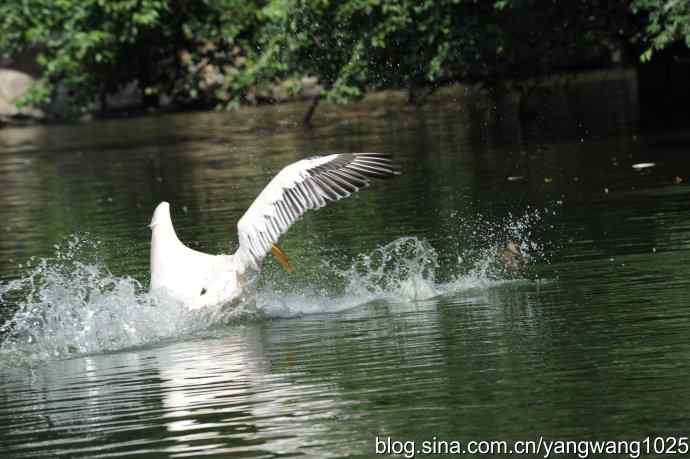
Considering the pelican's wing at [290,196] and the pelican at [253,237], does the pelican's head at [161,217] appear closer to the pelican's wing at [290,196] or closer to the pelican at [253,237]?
the pelican at [253,237]

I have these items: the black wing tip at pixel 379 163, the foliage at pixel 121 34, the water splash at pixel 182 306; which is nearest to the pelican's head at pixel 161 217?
the water splash at pixel 182 306

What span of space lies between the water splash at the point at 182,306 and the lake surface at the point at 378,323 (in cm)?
2

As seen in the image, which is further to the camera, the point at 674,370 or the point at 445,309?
the point at 445,309

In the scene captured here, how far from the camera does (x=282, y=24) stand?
2584cm

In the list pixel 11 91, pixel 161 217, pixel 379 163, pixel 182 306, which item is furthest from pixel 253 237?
pixel 11 91

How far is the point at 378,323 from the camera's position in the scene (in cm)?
1053

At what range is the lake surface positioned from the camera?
7.51 m

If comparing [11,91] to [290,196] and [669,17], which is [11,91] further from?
[290,196]

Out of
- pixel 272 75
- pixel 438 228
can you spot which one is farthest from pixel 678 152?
pixel 272 75

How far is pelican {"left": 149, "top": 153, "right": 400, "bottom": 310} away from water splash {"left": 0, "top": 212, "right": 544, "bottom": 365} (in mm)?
165

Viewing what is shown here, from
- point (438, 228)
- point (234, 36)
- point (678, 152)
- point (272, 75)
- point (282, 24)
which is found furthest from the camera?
point (234, 36)

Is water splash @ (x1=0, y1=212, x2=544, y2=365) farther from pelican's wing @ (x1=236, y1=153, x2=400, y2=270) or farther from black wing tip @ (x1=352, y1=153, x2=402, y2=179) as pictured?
black wing tip @ (x1=352, y1=153, x2=402, y2=179)

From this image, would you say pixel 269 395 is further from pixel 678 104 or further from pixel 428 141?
pixel 678 104

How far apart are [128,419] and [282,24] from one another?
60.2 ft
